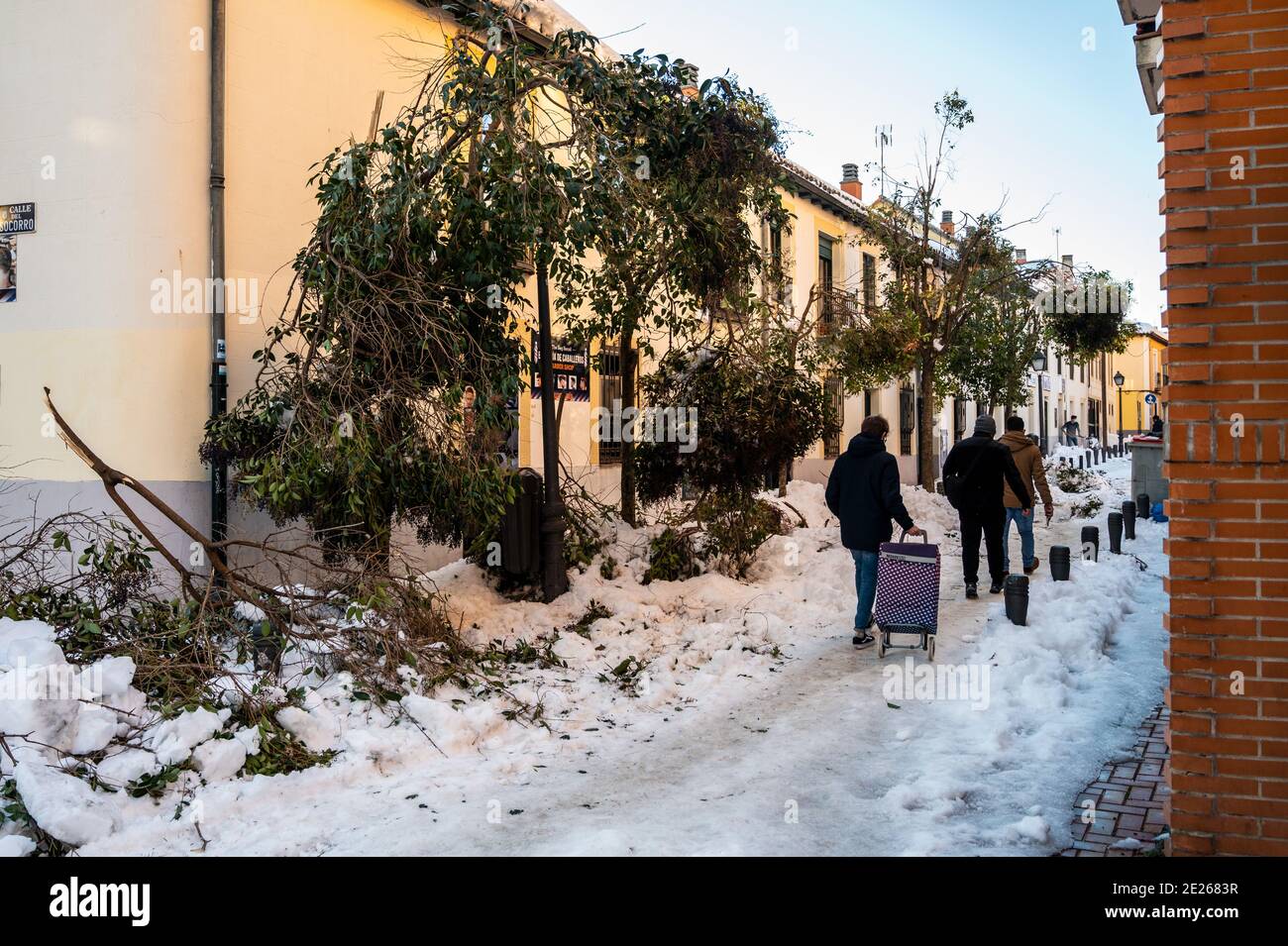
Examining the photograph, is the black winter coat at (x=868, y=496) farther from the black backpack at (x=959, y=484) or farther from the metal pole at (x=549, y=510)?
the metal pole at (x=549, y=510)

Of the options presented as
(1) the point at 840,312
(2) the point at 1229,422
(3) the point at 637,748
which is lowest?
(3) the point at 637,748

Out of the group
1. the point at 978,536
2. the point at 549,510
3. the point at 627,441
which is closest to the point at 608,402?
the point at 627,441

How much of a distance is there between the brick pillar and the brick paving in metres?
0.47

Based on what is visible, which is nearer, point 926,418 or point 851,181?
point 926,418

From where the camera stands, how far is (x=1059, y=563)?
955cm

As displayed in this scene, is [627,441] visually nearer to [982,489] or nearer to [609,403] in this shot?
[982,489]

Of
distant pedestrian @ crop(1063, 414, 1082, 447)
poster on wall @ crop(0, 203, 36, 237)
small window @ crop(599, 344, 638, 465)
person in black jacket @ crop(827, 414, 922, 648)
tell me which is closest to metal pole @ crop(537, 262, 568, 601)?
person in black jacket @ crop(827, 414, 922, 648)

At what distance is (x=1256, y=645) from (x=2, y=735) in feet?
17.9

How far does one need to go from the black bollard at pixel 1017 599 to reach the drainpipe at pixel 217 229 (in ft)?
22.4

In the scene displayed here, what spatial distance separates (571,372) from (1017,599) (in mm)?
7593

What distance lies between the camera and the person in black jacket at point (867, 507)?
8.09 metres

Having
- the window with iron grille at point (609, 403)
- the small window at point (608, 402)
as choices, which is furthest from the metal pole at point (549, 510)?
the small window at point (608, 402)

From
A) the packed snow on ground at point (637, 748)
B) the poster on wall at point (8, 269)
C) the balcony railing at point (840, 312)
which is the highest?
the balcony railing at point (840, 312)
